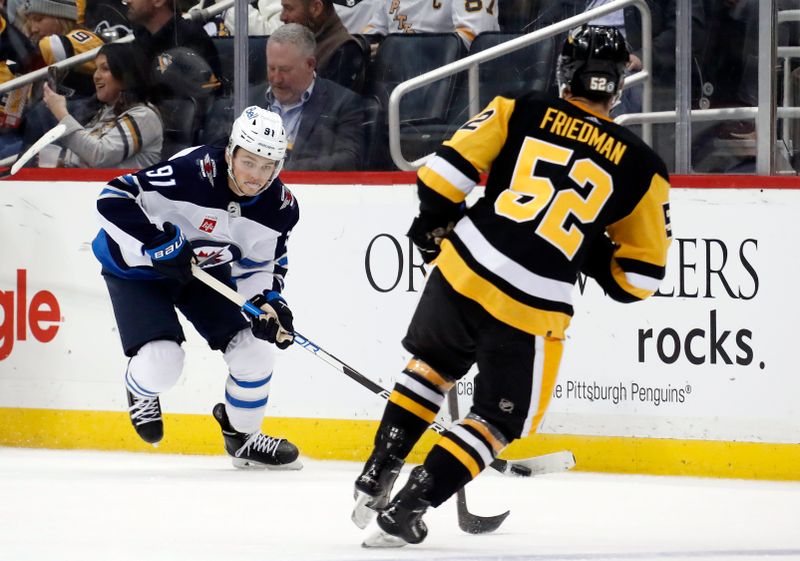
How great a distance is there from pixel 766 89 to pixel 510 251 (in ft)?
5.70

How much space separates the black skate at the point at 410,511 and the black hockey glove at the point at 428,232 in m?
0.49

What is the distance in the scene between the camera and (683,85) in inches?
165

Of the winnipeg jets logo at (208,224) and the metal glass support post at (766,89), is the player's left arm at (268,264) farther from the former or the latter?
the metal glass support post at (766,89)

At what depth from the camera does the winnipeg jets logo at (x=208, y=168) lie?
3.86 metres

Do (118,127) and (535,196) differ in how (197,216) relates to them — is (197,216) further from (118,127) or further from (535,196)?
(535,196)

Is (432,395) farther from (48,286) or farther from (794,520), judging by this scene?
(48,286)

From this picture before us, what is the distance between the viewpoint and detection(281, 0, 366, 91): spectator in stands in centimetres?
448

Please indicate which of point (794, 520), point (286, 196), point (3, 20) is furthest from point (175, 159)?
point (794, 520)

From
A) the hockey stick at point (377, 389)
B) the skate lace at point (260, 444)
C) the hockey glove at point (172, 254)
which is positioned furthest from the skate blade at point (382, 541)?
the skate lace at point (260, 444)

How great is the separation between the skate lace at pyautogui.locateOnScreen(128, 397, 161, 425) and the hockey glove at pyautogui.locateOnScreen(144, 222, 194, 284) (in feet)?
1.39

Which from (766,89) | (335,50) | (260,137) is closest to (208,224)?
(260,137)

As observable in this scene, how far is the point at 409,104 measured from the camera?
439cm

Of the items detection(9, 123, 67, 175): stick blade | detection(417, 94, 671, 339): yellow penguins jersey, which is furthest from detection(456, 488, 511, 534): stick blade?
detection(9, 123, 67, 175): stick blade

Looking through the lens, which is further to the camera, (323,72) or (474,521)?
(323,72)
